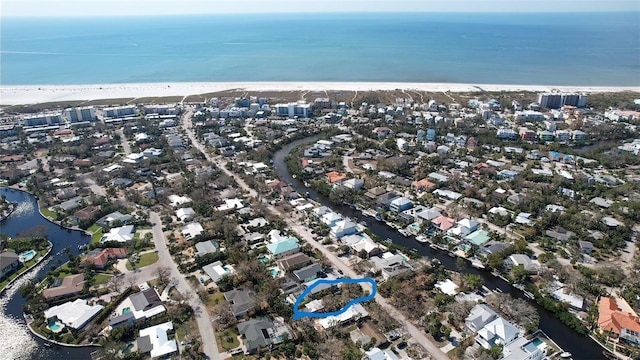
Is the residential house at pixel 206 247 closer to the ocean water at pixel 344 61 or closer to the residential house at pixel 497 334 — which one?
the residential house at pixel 497 334

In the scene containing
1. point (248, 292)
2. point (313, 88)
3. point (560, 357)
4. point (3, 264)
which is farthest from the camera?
point (313, 88)

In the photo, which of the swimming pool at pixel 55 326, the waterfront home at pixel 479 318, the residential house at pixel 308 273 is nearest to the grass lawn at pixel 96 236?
the swimming pool at pixel 55 326

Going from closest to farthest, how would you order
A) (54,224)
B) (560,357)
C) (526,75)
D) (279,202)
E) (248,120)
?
(560,357)
(54,224)
(279,202)
(248,120)
(526,75)

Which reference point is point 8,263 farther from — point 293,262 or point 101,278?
point 293,262

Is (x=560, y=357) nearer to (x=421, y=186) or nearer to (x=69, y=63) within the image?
(x=421, y=186)

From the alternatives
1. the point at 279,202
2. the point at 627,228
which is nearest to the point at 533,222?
the point at 627,228

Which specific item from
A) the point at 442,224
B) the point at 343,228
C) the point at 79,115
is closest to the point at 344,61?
the point at 79,115

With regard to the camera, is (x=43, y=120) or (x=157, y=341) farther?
(x=43, y=120)
